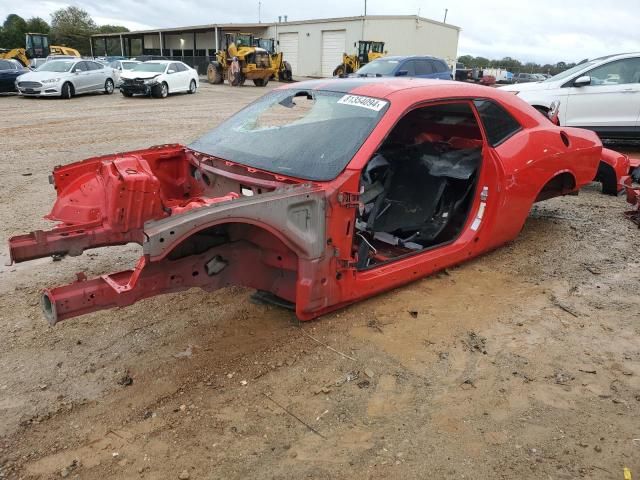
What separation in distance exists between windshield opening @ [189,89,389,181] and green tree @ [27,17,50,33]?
6847 cm

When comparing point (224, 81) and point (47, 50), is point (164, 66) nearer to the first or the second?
point (224, 81)

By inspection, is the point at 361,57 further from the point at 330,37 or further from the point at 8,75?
the point at 8,75

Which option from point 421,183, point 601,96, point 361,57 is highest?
point 361,57

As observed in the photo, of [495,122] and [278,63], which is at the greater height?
[278,63]

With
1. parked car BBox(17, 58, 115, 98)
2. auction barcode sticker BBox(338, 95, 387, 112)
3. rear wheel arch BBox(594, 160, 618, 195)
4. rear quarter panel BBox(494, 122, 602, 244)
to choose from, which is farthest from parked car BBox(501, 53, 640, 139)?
parked car BBox(17, 58, 115, 98)

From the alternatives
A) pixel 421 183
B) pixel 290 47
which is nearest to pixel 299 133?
pixel 421 183

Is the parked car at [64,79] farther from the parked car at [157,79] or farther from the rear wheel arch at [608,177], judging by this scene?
the rear wheel arch at [608,177]

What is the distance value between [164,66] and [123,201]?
1973cm

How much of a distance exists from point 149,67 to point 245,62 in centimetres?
705

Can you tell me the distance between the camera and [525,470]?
2.26 m

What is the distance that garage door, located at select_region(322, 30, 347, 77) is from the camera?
3791 cm

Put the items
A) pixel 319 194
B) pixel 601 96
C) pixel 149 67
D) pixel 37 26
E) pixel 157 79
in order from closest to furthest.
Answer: pixel 319 194 < pixel 601 96 < pixel 157 79 < pixel 149 67 < pixel 37 26

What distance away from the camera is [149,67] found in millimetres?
20719

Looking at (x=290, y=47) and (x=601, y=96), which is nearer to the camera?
(x=601, y=96)
